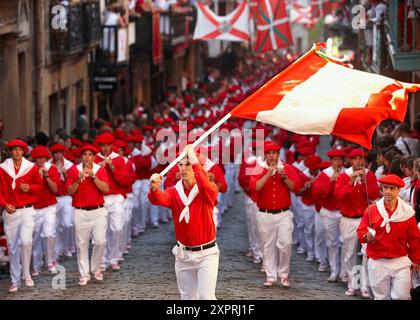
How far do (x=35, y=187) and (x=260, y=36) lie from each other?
19.8 m

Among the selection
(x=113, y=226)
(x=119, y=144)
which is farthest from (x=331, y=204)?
(x=119, y=144)

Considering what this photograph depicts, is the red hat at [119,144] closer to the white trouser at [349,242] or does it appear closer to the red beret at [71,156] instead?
the red beret at [71,156]

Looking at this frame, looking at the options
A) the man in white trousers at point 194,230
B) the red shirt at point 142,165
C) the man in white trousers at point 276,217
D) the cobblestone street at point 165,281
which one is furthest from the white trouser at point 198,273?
the red shirt at point 142,165

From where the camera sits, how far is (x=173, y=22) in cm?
5600

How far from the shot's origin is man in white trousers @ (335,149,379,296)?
1688cm

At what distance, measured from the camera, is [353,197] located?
16.9m

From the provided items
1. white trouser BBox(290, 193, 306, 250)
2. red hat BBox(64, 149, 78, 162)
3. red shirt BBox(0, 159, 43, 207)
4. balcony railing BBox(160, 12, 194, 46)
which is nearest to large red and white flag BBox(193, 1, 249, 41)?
white trouser BBox(290, 193, 306, 250)

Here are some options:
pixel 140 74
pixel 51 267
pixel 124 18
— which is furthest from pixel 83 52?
pixel 51 267

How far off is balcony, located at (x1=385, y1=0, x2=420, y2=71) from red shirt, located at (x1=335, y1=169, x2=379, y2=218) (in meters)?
4.29

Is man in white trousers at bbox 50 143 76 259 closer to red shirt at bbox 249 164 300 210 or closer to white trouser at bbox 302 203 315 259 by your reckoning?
red shirt at bbox 249 164 300 210

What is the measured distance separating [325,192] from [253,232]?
3028mm

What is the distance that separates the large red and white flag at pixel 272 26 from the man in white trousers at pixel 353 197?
19.2 m

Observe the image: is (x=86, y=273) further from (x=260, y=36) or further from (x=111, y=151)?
(x=260, y=36)

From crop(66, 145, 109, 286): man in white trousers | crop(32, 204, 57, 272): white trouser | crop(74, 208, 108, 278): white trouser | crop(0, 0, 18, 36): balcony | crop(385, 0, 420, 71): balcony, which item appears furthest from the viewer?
crop(0, 0, 18, 36): balcony
